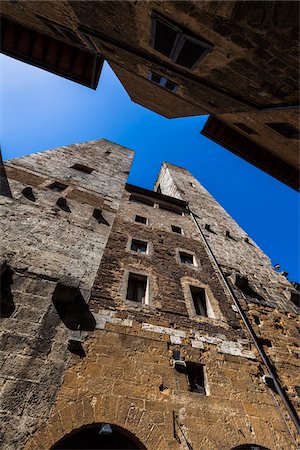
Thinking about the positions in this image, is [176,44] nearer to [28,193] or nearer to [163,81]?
[163,81]

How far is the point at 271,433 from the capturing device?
4.66m

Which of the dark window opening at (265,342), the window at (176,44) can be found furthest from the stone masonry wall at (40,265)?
the window at (176,44)

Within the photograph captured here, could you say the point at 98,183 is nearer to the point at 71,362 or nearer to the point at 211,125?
the point at 211,125

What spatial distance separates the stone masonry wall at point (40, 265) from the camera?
12.9 feet

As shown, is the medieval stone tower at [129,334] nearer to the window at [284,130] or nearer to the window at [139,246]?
the window at [139,246]

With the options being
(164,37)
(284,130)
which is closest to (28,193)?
(164,37)

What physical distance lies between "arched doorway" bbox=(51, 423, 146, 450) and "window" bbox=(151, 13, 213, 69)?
6325mm

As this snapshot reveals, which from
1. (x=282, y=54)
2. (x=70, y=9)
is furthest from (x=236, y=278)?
(x=70, y=9)

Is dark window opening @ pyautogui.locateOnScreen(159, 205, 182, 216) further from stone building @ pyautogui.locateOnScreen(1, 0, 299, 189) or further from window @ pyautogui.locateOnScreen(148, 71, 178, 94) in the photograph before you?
window @ pyautogui.locateOnScreen(148, 71, 178, 94)

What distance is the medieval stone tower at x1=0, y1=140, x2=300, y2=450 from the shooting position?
4.10 meters

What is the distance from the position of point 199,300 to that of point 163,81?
249 inches

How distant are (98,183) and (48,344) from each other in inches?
338

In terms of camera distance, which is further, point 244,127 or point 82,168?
point 82,168

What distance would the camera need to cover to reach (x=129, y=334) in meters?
5.48
